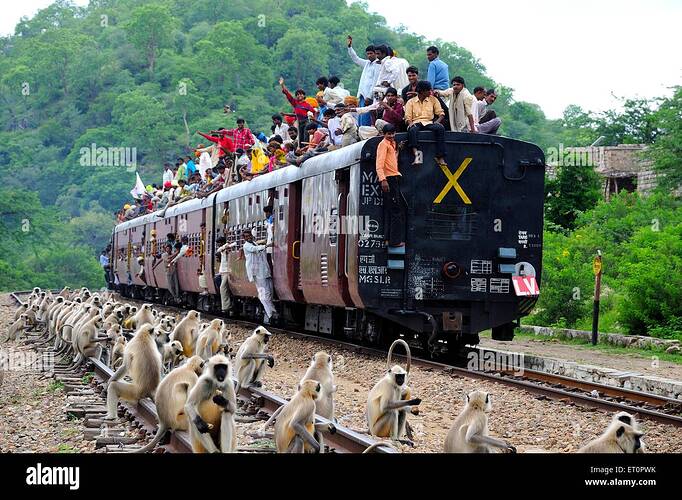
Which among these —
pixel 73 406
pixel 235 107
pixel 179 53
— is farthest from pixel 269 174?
pixel 179 53

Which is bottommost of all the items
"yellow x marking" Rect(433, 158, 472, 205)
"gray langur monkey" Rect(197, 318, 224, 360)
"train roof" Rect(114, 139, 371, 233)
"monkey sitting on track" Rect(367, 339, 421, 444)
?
"monkey sitting on track" Rect(367, 339, 421, 444)

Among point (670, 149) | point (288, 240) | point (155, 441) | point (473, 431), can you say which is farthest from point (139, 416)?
point (670, 149)

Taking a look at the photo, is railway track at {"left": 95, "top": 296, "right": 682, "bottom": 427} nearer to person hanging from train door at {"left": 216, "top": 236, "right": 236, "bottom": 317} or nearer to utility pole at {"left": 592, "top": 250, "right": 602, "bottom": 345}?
utility pole at {"left": 592, "top": 250, "right": 602, "bottom": 345}

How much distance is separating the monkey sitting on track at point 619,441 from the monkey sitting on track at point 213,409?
2325 mm

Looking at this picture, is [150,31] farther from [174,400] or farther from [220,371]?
[220,371]

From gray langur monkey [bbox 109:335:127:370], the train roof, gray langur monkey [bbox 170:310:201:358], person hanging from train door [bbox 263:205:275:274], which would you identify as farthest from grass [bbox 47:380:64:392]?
person hanging from train door [bbox 263:205:275:274]

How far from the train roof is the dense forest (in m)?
19.0

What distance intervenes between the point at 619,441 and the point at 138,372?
16.6ft

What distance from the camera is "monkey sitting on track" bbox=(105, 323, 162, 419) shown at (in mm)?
10055

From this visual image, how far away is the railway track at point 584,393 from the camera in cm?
1035

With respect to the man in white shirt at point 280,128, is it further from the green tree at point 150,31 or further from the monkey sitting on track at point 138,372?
the green tree at point 150,31

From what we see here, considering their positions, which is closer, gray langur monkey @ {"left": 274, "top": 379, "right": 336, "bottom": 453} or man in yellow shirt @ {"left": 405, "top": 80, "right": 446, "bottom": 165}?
gray langur monkey @ {"left": 274, "top": 379, "right": 336, "bottom": 453}

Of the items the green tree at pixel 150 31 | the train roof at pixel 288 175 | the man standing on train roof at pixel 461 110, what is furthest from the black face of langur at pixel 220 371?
the green tree at pixel 150 31
